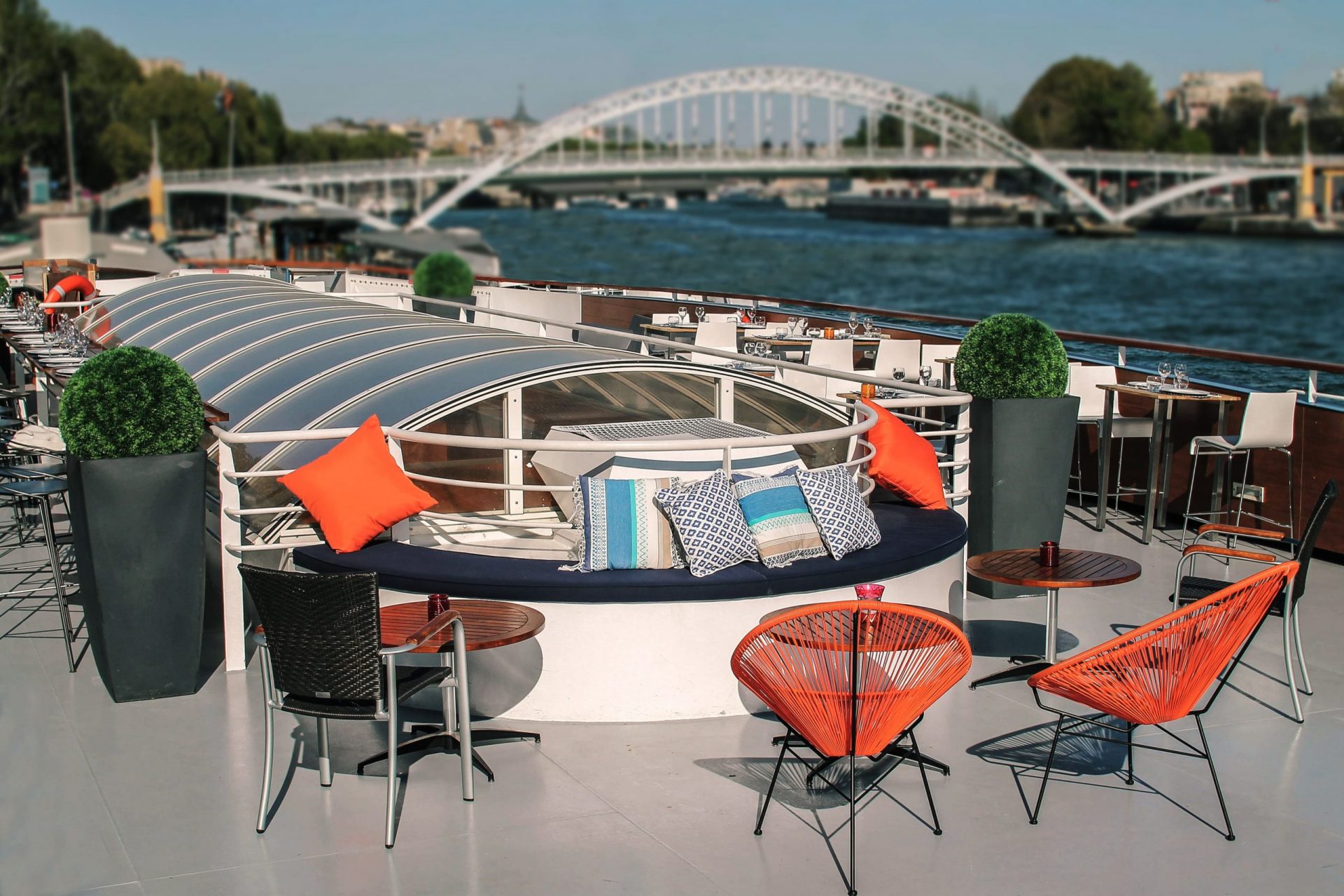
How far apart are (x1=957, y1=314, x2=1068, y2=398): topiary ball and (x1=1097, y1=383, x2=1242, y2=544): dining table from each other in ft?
5.15

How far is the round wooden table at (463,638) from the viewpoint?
→ 172 inches

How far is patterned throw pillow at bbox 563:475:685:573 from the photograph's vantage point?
520cm

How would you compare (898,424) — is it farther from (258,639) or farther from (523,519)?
(258,639)

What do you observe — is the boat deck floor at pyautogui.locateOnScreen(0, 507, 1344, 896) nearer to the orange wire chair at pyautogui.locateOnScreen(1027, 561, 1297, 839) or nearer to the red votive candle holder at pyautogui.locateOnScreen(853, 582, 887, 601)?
the orange wire chair at pyautogui.locateOnScreen(1027, 561, 1297, 839)

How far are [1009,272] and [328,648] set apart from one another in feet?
211

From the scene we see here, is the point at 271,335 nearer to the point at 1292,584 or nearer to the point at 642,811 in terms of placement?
the point at 642,811

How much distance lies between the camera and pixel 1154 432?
8430 mm

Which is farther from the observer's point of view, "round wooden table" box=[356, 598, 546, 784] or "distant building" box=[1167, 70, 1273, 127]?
"distant building" box=[1167, 70, 1273, 127]

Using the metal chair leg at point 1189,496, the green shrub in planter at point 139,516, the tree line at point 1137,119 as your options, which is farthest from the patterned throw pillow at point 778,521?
the tree line at point 1137,119

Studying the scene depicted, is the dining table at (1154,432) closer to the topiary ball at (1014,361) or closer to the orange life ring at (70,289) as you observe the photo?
the topiary ball at (1014,361)

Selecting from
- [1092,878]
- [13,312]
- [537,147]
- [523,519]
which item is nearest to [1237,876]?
[1092,878]

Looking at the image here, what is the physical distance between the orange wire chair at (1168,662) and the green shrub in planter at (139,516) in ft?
10.6

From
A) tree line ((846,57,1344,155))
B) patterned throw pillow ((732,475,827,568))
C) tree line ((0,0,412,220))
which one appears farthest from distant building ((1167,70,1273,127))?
patterned throw pillow ((732,475,827,568))

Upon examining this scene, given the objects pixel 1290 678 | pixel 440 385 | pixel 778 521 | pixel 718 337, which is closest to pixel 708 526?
pixel 778 521
